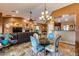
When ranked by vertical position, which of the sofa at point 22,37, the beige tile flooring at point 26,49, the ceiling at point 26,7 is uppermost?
the ceiling at point 26,7

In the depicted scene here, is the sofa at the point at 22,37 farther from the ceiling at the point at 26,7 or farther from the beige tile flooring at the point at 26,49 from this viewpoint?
the ceiling at the point at 26,7

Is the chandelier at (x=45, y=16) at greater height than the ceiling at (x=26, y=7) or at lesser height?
lesser

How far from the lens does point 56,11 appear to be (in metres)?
3.04

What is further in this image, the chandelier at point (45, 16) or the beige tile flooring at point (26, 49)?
the chandelier at point (45, 16)

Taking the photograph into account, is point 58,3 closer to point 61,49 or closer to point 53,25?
point 53,25

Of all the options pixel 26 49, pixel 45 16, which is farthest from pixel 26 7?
pixel 26 49

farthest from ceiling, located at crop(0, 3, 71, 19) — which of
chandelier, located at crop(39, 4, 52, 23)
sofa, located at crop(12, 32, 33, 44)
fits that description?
sofa, located at crop(12, 32, 33, 44)

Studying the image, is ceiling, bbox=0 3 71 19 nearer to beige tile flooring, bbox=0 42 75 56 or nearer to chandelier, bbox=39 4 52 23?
chandelier, bbox=39 4 52 23

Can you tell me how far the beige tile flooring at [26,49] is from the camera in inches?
117

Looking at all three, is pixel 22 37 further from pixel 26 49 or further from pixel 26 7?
pixel 26 7

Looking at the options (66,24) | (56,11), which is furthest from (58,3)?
(66,24)

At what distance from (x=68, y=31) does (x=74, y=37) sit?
0.19 metres

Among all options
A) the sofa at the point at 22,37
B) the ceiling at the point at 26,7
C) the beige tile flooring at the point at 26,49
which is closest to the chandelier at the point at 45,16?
the ceiling at the point at 26,7

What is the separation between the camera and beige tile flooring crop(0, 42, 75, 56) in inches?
117
